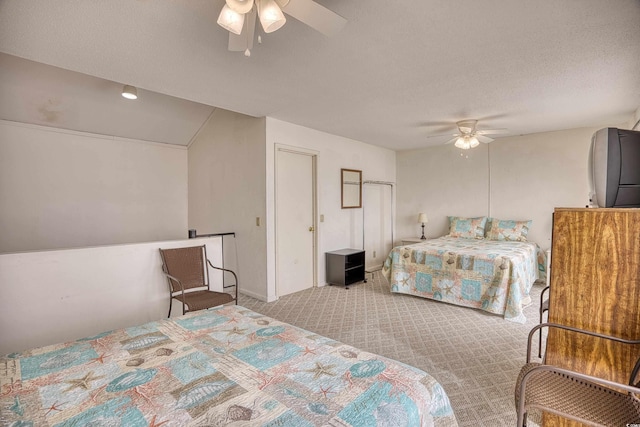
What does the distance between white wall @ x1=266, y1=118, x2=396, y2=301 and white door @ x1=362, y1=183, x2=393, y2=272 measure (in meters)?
0.23

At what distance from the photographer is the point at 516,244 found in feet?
14.8

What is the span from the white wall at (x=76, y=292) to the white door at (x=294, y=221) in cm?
165

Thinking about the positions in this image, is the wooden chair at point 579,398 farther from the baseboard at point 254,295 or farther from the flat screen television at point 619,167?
the baseboard at point 254,295

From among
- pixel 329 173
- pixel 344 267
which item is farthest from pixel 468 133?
pixel 344 267

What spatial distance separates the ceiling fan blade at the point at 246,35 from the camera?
156 cm

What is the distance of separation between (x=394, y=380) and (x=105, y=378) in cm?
119

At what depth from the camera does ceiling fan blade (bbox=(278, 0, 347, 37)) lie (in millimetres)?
1410

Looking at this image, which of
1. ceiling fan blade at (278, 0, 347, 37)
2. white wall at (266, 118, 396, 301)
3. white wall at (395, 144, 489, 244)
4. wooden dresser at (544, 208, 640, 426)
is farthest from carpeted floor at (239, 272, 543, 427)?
ceiling fan blade at (278, 0, 347, 37)

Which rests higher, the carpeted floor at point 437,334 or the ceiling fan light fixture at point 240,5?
the ceiling fan light fixture at point 240,5

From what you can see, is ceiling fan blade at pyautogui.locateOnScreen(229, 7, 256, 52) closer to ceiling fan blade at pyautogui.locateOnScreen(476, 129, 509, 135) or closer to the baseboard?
the baseboard

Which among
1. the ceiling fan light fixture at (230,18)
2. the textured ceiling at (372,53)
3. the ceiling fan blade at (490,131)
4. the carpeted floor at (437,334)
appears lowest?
the carpeted floor at (437,334)

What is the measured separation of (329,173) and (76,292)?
354 cm

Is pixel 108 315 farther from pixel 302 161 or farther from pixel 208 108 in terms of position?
pixel 208 108

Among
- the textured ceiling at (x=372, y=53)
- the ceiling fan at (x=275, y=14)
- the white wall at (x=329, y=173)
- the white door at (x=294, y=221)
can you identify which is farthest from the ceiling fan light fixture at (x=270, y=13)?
the white door at (x=294, y=221)
